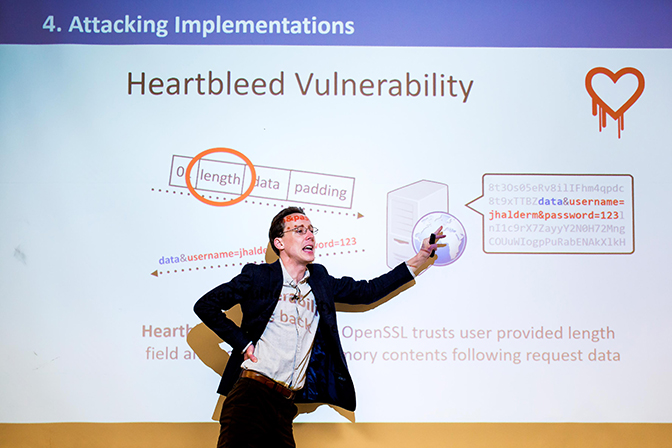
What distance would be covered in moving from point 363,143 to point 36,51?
6.04ft

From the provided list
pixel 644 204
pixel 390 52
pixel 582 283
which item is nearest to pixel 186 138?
pixel 390 52

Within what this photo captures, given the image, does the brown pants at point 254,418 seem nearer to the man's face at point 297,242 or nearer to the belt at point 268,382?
the belt at point 268,382

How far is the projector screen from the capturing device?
2705mm

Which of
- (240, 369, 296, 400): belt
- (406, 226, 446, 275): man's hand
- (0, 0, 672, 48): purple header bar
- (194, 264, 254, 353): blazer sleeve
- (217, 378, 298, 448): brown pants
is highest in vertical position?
(0, 0, 672, 48): purple header bar

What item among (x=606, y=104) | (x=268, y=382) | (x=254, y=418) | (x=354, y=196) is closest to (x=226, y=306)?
(x=268, y=382)

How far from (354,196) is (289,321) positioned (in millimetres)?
A: 735

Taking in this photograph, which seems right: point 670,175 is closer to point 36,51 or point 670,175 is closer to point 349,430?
point 349,430

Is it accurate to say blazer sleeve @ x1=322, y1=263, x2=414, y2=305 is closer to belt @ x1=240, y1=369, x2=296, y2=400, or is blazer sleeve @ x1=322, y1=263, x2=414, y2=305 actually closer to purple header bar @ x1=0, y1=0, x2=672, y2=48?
belt @ x1=240, y1=369, x2=296, y2=400

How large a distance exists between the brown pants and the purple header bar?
1811mm

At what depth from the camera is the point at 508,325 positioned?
8.93ft

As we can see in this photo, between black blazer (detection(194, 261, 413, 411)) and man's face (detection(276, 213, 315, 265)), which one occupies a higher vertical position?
man's face (detection(276, 213, 315, 265))

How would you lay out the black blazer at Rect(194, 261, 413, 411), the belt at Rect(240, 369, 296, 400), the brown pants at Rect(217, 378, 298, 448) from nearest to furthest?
the brown pants at Rect(217, 378, 298, 448), the belt at Rect(240, 369, 296, 400), the black blazer at Rect(194, 261, 413, 411)

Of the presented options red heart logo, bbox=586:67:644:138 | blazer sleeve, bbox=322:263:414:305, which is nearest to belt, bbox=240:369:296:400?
blazer sleeve, bbox=322:263:414:305

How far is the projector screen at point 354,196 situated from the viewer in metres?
2.71
